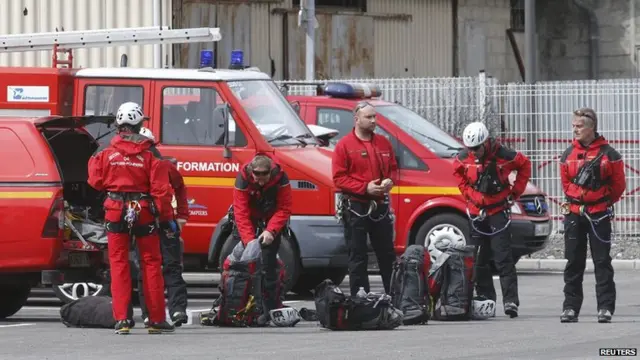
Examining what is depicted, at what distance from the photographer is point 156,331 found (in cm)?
1315

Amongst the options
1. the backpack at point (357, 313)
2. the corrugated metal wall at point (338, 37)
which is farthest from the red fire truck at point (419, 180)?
the corrugated metal wall at point (338, 37)

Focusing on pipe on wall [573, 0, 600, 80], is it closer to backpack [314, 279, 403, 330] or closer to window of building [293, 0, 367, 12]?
window of building [293, 0, 367, 12]

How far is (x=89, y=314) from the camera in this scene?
1371 centimetres

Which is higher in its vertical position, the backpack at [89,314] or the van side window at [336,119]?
the van side window at [336,119]

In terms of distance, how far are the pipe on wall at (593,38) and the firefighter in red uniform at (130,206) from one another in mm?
21114

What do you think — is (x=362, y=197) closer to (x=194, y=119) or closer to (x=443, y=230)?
(x=194, y=119)

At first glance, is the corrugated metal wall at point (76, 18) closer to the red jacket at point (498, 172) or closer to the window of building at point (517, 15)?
the window of building at point (517, 15)

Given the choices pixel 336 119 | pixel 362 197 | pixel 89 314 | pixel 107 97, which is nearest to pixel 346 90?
pixel 336 119

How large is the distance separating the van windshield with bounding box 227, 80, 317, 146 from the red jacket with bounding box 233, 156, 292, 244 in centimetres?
254

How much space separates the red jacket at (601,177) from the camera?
13.9 m

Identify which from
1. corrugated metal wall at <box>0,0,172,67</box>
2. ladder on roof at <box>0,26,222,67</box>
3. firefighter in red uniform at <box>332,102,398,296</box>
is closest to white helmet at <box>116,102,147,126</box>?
firefighter in red uniform at <box>332,102,398,296</box>

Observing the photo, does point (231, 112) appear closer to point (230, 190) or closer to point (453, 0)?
point (230, 190)

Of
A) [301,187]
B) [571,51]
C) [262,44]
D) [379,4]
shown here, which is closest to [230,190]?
[301,187]

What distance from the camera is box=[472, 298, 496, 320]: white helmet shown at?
1434 centimetres
